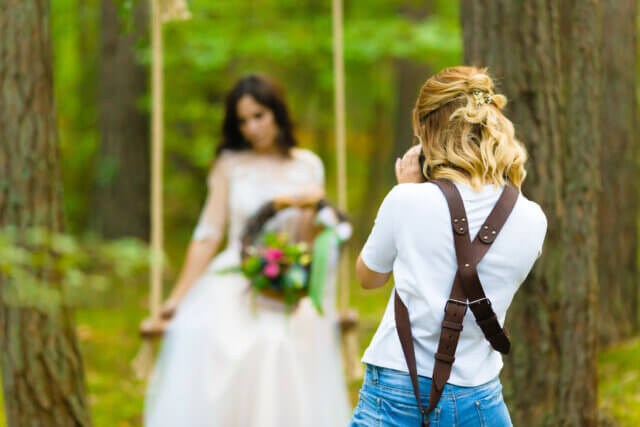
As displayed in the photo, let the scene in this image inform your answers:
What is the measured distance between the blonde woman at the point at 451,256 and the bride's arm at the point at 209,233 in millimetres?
2186

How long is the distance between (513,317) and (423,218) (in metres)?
1.22

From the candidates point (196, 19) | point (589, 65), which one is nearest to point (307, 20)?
point (196, 19)

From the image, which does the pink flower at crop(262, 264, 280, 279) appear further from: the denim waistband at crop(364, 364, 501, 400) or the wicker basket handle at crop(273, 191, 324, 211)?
the denim waistband at crop(364, 364, 501, 400)

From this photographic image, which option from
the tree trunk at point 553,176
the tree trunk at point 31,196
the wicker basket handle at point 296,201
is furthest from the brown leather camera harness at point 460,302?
the wicker basket handle at point 296,201

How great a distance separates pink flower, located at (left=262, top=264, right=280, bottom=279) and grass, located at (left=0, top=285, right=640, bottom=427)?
1.06m

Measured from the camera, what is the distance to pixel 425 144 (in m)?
1.77

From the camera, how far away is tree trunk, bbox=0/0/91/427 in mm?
2879

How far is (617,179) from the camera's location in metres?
4.68

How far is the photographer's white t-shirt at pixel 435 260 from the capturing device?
5.49 feet

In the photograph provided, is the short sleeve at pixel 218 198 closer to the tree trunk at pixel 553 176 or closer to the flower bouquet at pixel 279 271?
the flower bouquet at pixel 279 271

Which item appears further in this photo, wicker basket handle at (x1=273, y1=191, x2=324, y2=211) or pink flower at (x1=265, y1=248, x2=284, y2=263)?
wicker basket handle at (x1=273, y1=191, x2=324, y2=211)

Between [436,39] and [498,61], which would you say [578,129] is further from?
[436,39]

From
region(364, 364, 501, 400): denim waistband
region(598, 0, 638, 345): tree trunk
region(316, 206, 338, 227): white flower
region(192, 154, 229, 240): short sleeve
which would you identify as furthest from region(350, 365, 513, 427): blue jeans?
region(598, 0, 638, 345): tree trunk

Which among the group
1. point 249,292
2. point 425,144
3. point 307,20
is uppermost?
point 307,20
